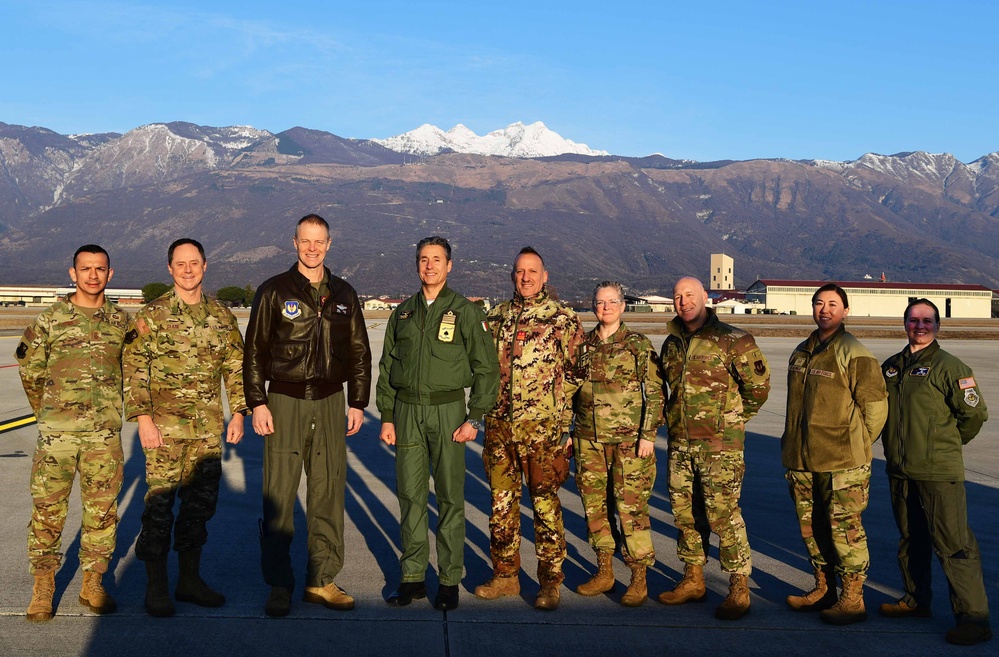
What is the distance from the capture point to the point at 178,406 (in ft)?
17.1

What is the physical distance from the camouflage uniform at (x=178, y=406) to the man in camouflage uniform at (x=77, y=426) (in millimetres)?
183

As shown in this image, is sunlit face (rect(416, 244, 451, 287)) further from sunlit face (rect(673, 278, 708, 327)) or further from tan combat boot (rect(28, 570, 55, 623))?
tan combat boot (rect(28, 570, 55, 623))

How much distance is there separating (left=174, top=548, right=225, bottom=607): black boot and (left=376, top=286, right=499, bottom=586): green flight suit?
3.85ft

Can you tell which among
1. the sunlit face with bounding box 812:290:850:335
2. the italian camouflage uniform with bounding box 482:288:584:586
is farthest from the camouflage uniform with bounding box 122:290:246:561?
the sunlit face with bounding box 812:290:850:335

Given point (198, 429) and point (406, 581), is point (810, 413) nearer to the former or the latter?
point (406, 581)

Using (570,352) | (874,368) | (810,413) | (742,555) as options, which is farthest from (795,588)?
(570,352)

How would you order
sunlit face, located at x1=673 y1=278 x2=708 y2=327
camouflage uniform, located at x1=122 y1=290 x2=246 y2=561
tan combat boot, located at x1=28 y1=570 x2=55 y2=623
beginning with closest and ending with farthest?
tan combat boot, located at x1=28 y1=570 x2=55 y2=623
camouflage uniform, located at x1=122 y1=290 x2=246 y2=561
sunlit face, located at x1=673 y1=278 x2=708 y2=327

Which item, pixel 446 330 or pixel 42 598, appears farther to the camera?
pixel 446 330

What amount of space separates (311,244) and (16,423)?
9.00m

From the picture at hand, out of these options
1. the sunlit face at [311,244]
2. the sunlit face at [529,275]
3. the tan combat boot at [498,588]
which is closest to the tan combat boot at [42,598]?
the sunlit face at [311,244]

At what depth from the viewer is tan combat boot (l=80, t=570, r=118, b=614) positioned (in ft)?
16.2

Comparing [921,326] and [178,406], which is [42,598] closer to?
[178,406]

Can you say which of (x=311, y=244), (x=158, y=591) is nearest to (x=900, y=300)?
(x=311, y=244)

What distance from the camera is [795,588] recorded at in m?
5.69
